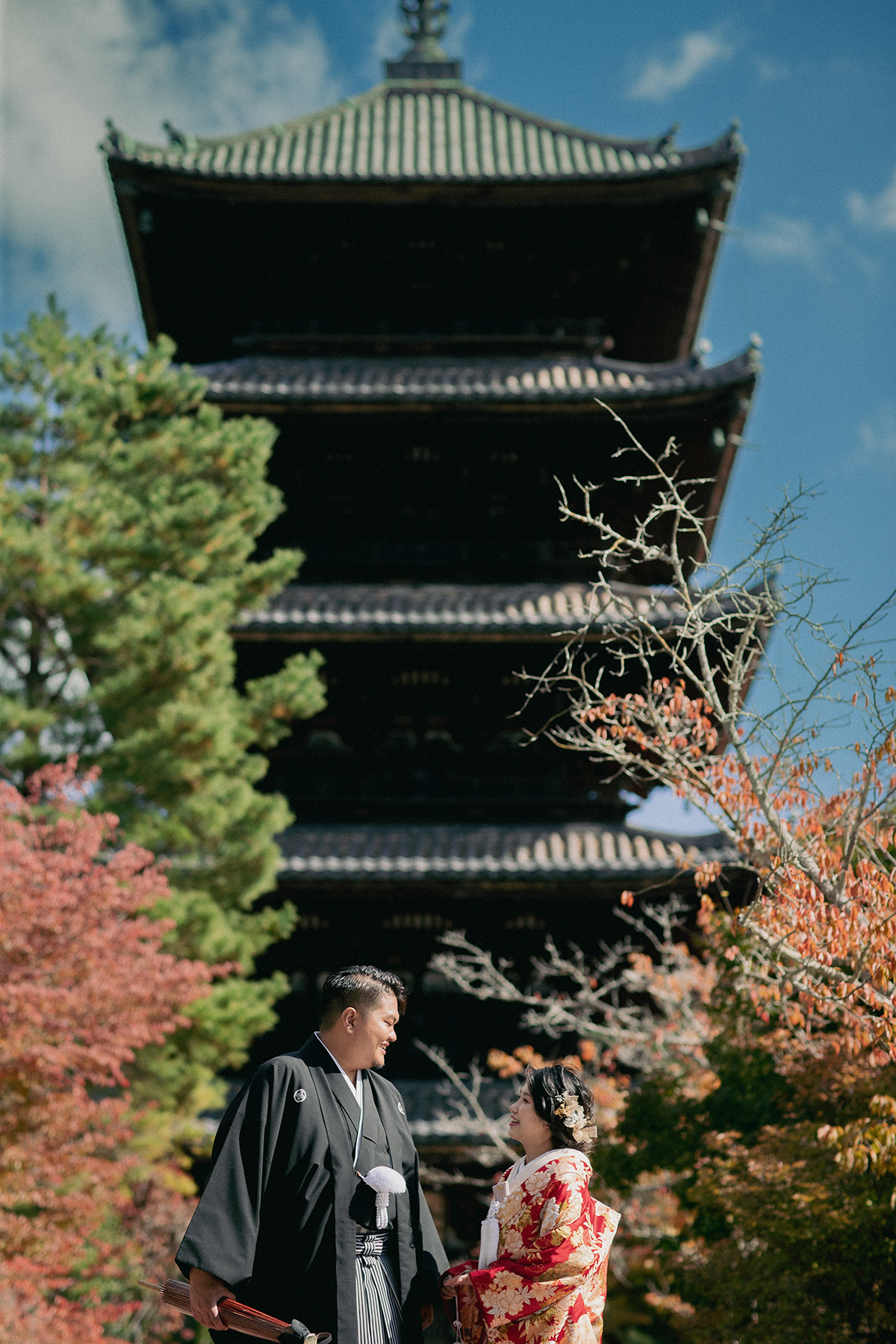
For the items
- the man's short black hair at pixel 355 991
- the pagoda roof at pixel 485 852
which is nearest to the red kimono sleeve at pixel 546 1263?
the man's short black hair at pixel 355 991

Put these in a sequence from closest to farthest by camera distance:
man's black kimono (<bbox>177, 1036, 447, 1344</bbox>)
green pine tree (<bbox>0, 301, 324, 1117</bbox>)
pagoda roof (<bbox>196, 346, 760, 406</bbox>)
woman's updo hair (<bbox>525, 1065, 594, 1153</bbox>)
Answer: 1. man's black kimono (<bbox>177, 1036, 447, 1344</bbox>)
2. woman's updo hair (<bbox>525, 1065, 594, 1153</bbox>)
3. green pine tree (<bbox>0, 301, 324, 1117</bbox>)
4. pagoda roof (<bbox>196, 346, 760, 406</bbox>)

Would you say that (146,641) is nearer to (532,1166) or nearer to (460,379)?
(460,379)

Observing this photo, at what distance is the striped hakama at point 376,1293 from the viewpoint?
10.2ft

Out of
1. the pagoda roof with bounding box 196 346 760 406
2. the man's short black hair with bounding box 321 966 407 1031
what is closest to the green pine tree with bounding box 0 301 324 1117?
the pagoda roof with bounding box 196 346 760 406

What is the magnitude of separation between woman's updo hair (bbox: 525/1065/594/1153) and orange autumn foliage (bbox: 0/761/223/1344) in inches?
175

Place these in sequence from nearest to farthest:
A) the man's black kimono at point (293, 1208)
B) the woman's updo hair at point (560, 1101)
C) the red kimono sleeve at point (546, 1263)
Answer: the man's black kimono at point (293, 1208) → the red kimono sleeve at point (546, 1263) → the woman's updo hair at point (560, 1101)

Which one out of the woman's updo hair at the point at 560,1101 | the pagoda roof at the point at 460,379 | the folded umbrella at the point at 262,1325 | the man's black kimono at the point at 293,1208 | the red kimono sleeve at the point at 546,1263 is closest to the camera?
the folded umbrella at the point at 262,1325

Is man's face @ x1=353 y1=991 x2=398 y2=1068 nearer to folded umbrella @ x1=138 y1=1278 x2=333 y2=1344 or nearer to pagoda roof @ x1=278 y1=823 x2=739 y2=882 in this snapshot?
folded umbrella @ x1=138 y1=1278 x2=333 y2=1344

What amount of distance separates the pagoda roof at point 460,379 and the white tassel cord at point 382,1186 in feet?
28.9

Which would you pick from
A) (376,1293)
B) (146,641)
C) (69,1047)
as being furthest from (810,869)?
(146,641)

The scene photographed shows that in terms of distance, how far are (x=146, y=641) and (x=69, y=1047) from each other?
3.08 m

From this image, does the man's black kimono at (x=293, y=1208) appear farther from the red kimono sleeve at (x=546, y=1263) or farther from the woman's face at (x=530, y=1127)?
the woman's face at (x=530, y=1127)

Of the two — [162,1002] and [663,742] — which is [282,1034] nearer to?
[162,1002]

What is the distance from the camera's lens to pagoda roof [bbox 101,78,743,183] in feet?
39.0
